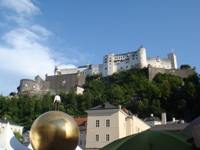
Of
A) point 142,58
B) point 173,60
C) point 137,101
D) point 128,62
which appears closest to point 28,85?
point 128,62

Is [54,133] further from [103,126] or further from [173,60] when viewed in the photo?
[173,60]

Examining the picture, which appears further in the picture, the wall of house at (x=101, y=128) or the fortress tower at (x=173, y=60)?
the fortress tower at (x=173, y=60)

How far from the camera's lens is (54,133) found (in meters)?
3.60

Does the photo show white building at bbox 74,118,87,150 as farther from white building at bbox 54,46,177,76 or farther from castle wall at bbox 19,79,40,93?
castle wall at bbox 19,79,40,93

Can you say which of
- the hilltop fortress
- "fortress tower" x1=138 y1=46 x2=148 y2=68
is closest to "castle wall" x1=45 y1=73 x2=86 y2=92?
the hilltop fortress

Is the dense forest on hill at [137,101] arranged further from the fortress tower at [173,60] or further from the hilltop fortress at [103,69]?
the fortress tower at [173,60]

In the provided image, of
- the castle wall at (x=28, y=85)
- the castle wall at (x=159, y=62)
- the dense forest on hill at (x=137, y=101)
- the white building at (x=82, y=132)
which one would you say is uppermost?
the castle wall at (x=159, y=62)

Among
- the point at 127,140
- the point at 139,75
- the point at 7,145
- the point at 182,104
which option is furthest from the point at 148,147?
the point at 139,75

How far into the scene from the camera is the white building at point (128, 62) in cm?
8488

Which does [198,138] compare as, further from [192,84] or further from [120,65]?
[120,65]

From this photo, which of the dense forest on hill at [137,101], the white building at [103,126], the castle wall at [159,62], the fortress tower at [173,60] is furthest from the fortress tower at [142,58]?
the white building at [103,126]

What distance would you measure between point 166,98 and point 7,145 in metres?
55.3

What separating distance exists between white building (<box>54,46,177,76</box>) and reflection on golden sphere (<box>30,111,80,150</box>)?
80895mm

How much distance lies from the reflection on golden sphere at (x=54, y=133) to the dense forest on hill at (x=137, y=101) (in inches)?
2174
